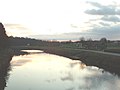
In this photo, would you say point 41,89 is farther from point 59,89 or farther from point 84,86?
point 84,86

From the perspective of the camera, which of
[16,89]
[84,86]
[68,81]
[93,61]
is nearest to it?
[16,89]

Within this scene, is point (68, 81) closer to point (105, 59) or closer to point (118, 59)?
point (118, 59)

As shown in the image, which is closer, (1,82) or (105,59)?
(1,82)

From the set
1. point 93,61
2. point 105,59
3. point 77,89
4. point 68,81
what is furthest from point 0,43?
point 77,89

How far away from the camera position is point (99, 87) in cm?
3669

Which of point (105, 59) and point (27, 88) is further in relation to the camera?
point (105, 59)

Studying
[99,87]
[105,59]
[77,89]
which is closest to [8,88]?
[77,89]

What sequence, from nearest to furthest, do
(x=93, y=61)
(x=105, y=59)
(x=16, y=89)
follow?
1. (x=16, y=89)
2. (x=105, y=59)
3. (x=93, y=61)

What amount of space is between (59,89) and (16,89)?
15.8ft

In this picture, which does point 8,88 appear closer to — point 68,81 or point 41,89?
point 41,89

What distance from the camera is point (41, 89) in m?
→ 35.2

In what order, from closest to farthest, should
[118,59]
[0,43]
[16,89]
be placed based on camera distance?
[16,89], [118,59], [0,43]

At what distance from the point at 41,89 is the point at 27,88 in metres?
1.62

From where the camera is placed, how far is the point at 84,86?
123ft
